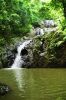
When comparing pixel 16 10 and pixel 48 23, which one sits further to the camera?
pixel 48 23

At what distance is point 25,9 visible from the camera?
24516 millimetres

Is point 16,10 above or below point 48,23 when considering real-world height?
above

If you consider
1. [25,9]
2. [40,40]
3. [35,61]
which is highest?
[25,9]

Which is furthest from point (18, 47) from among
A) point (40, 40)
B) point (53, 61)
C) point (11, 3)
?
point (11, 3)

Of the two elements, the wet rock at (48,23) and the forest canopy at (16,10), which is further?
the wet rock at (48,23)

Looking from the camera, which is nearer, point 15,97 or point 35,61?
point 15,97

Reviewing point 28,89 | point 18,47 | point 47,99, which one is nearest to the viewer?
point 47,99

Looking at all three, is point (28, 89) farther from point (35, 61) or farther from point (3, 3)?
point (35, 61)

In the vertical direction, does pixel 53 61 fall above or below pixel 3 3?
below

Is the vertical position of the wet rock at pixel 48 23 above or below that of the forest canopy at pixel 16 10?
below

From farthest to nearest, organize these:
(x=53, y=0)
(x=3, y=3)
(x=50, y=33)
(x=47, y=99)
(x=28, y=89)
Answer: (x=50, y=33), (x=3, y=3), (x=28, y=89), (x=53, y=0), (x=47, y=99)

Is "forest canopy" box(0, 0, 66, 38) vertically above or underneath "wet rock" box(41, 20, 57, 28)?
above

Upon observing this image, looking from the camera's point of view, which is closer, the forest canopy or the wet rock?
the forest canopy

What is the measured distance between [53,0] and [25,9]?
11571mm
